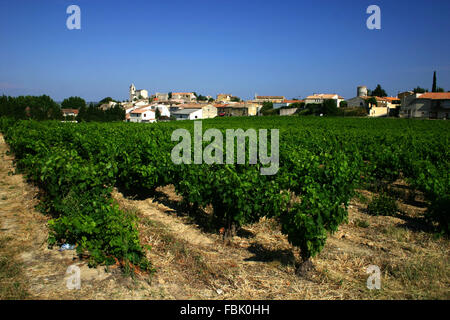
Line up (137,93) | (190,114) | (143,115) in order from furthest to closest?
(137,93) → (190,114) → (143,115)

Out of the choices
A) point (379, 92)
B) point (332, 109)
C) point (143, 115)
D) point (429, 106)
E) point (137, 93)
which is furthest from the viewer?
point (137, 93)

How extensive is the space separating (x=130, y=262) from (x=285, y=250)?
3.00 metres

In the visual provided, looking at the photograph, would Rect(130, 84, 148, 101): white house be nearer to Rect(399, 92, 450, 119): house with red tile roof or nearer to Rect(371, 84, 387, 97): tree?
Rect(371, 84, 387, 97): tree

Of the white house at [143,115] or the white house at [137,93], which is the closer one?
the white house at [143,115]

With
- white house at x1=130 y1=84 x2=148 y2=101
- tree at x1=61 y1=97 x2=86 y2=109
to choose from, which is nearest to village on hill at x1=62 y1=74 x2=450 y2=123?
tree at x1=61 y1=97 x2=86 y2=109

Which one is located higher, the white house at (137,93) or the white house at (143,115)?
the white house at (137,93)

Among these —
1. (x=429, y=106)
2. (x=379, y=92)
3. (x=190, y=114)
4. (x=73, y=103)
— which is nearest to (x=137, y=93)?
(x=73, y=103)

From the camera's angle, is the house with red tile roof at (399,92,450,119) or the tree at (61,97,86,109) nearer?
the house with red tile roof at (399,92,450,119)

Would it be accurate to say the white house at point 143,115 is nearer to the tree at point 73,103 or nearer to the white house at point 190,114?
the white house at point 190,114

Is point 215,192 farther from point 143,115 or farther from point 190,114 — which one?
point 190,114

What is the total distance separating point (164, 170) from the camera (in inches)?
340

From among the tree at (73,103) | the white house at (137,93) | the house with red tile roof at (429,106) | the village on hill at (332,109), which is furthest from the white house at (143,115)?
the white house at (137,93)

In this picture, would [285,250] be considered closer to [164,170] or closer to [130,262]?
[130,262]
